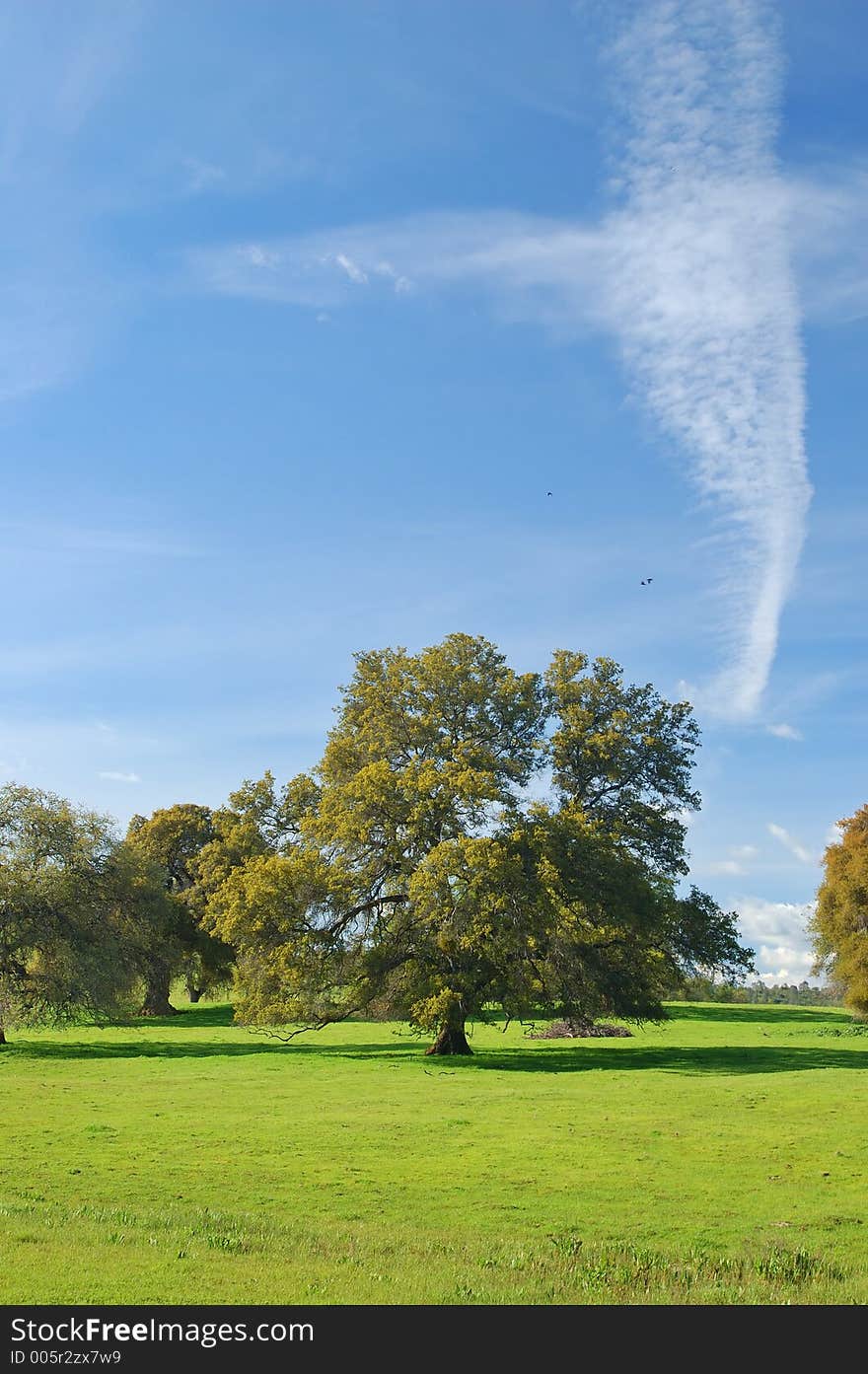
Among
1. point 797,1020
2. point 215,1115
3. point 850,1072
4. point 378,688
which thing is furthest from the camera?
point 797,1020

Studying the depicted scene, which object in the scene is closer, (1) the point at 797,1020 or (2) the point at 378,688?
(2) the point at 378,688

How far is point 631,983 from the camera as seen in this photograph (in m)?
44.5

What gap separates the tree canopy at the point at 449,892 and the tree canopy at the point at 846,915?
1203cm

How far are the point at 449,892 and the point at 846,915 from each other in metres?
30.2

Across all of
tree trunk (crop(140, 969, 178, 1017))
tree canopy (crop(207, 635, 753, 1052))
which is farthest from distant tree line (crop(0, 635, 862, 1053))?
tree trunk (crop(140, 969, 178, 1017))

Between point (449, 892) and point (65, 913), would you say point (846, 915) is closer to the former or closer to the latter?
point (449, 892)

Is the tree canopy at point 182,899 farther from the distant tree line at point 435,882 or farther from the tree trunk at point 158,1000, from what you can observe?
the distant tree line at point 435,882

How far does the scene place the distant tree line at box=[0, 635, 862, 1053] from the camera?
4162 centimetres

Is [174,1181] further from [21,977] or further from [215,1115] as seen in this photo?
[21,977]

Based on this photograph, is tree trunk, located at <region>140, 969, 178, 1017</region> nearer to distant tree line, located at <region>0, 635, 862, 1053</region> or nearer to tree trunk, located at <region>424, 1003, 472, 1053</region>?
distant tree line, located at <region>0, 635, 862, 1053</region>

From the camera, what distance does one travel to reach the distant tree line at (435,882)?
1639 inches

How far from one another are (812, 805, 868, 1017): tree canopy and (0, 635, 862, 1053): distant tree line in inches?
459

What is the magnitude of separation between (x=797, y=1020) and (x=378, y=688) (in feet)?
150
